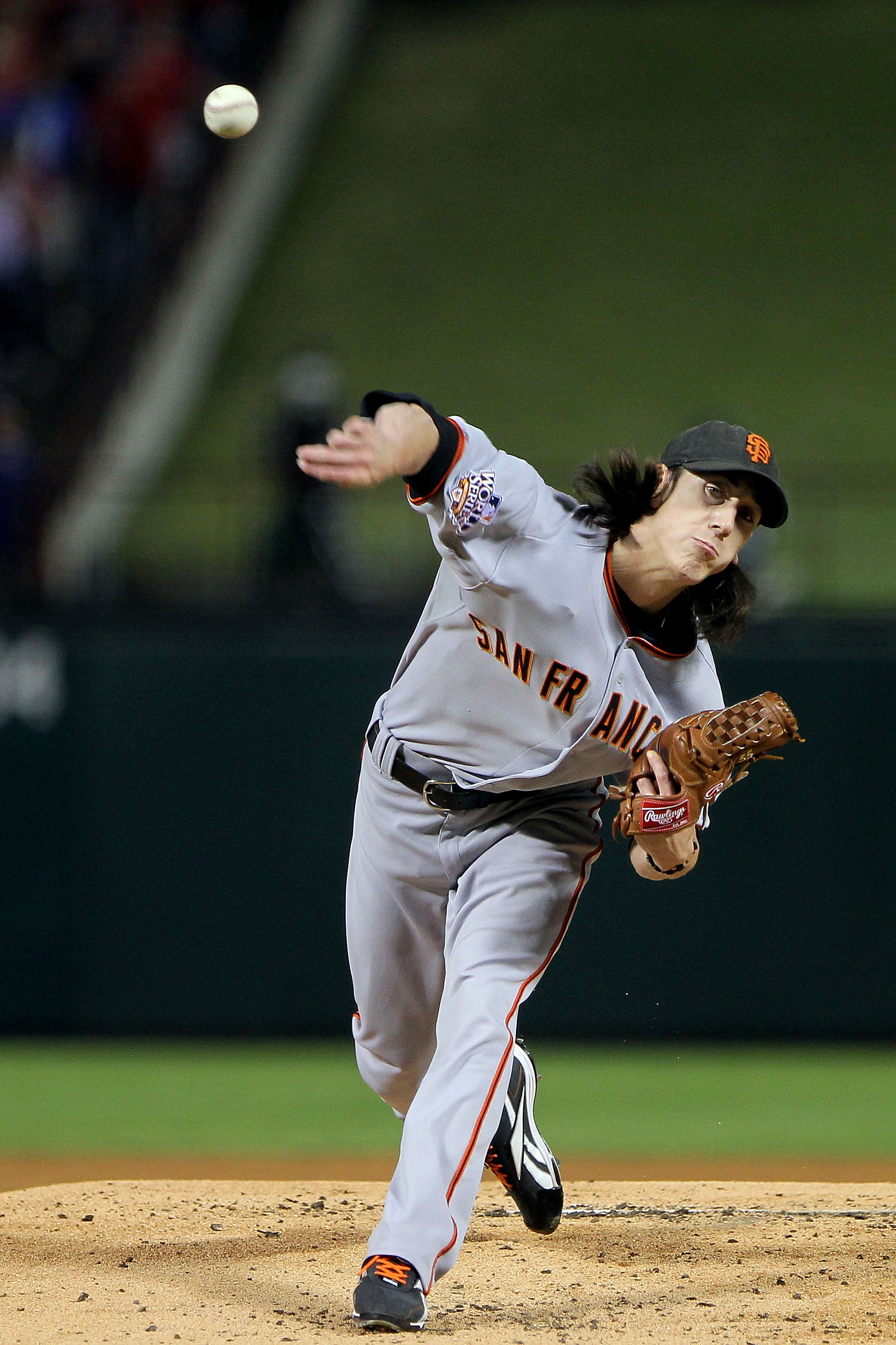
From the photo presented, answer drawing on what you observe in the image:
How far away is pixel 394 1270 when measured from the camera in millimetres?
3576

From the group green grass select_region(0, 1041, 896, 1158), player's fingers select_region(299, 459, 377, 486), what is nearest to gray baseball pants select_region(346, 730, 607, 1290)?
player's fingers select_region(299, 459, 377, 486)

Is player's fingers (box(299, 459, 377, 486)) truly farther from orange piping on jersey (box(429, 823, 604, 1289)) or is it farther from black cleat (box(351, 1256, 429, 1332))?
black cleat (box(351, 1256, 429, 1332))

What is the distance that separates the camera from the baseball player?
3.64m

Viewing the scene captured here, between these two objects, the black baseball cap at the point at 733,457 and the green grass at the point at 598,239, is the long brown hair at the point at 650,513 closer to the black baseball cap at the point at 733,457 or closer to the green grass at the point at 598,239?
the black baseball cap at the point at 733,457

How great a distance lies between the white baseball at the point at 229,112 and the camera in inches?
194

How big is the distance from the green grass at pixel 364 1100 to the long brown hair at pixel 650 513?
304 centimetres

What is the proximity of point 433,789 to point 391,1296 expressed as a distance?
43.3 inches

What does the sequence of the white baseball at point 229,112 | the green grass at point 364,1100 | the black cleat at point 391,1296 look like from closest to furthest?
the black cleat at point 391,1296 < the white baseball at point 229,112 < the green grass at point 364,1100

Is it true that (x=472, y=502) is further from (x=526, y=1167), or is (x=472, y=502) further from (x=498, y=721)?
(x=526, y=1167)

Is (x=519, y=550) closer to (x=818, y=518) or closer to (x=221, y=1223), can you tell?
(x=221, y=1223)

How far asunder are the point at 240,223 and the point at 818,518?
20.5 ft

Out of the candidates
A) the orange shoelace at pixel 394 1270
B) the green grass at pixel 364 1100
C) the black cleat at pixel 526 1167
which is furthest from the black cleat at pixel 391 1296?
the green grass at pixel 364 1100

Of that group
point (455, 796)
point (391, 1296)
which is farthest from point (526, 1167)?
point (455, 796)

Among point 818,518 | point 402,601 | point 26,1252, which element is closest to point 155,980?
point 402,601
